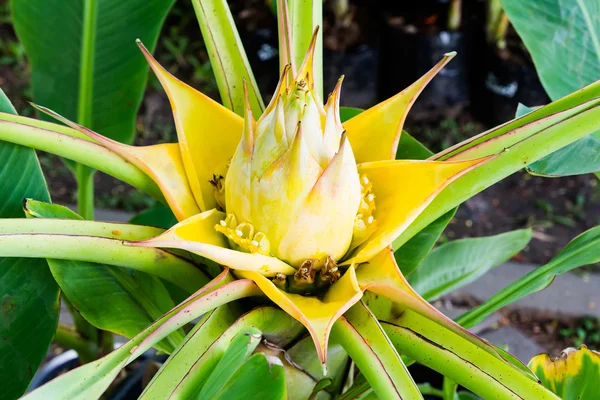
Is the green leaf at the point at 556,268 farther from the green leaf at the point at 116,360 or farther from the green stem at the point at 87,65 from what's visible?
the green stem at the point at 87,65

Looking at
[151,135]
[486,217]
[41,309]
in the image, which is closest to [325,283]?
[41,309]

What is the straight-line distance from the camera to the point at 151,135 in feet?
6.35

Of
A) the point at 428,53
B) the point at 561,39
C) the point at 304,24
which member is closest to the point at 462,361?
the point at 304,24

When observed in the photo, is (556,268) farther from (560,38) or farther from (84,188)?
(84,188)

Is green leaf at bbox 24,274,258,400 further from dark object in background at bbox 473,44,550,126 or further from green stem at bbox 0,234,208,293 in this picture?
dark object in background at bbox 473,44,550,126

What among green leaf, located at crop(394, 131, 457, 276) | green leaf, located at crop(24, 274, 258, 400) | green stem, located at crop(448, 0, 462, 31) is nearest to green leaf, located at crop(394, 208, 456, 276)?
green leaf, located at crop(394, 131, 457, 276)

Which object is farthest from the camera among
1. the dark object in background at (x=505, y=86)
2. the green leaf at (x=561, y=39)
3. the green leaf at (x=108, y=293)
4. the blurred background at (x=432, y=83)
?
the dark object in background at (x=505, y=86)

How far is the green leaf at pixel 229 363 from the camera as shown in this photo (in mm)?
325

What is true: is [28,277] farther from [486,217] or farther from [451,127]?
[451,127]

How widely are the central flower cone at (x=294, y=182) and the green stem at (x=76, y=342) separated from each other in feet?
1.23

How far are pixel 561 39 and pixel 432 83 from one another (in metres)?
1.42

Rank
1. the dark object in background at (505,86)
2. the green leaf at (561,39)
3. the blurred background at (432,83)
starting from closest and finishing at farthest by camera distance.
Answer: the green leaf at (561,39)
the blurred background at (432,83)
the dark object in background at (505,86)

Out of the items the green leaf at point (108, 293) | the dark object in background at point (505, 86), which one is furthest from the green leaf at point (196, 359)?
Result: the dark object in background at point (505, 86)

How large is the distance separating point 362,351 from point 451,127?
1.73m
